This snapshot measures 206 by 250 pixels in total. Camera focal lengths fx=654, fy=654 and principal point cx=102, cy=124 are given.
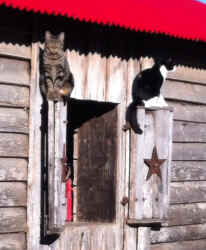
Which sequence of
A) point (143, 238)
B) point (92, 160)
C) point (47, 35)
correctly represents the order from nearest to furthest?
1. point (47, 35)
2. point (143, 238)
3. point (92, 160)

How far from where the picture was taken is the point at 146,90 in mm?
6527

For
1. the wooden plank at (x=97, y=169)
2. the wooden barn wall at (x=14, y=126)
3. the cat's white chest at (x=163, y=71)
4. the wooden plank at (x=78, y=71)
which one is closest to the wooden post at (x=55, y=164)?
the wooden barn wall at (x=14, y=126)

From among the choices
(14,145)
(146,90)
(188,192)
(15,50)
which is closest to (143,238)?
(188,192)

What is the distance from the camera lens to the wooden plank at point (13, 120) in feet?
18.1

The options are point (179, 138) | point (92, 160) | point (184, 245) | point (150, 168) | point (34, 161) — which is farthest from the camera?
point (184, 245)

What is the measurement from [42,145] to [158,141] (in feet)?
4.28

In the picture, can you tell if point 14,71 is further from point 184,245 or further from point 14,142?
point 184,245

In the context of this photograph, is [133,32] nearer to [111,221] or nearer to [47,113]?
[47,113]

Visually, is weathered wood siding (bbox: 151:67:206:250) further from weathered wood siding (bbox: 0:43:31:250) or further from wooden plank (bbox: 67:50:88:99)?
weathered wood siding (bbox: 0:43:31:250)

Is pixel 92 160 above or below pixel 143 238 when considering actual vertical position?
above

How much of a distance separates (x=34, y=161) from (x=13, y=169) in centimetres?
21

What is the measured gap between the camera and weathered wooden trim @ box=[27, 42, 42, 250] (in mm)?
5648

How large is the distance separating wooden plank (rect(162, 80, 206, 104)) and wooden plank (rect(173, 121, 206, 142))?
0.27 meters

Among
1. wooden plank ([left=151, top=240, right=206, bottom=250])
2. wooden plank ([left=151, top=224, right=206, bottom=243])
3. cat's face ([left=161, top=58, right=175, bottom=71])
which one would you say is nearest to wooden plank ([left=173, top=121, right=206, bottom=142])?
cat's face ([left=161, top=58, right=175, bottom=71])
